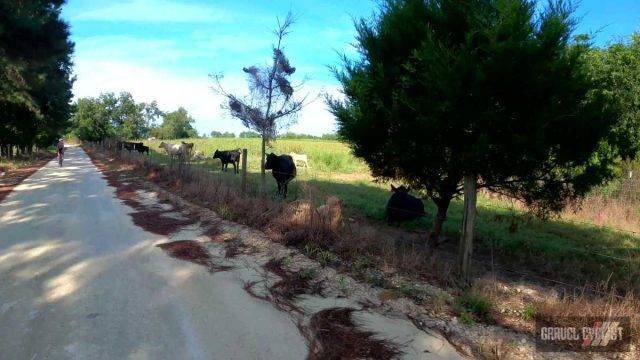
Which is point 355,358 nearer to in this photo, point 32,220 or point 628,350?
point 628,350

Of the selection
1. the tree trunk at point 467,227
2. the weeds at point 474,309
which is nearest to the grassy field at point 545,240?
the tree trunk at point 467,227

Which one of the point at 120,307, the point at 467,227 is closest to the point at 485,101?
the point at 467,227

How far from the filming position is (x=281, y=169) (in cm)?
1493

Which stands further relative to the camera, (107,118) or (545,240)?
(107,118)

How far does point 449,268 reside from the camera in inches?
259

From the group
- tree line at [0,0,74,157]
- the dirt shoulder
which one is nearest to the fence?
the dirt shoulder

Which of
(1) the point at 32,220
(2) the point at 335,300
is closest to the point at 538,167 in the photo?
(2) the point at 335,300

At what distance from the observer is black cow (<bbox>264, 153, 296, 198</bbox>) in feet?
47.0

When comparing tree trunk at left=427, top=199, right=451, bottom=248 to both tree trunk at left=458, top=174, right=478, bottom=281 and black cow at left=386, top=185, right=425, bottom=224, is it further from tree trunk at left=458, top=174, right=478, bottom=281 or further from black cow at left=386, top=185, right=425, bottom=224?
black cow at left=386, top=185, right=425, bottom=224

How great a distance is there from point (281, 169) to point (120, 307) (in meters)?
10.0

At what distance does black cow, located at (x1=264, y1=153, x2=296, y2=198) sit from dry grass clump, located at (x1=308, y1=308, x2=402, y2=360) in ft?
29.8

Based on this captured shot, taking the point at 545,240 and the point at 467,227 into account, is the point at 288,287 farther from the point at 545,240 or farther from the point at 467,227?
the point at 545,240

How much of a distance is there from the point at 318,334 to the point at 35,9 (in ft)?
50.6

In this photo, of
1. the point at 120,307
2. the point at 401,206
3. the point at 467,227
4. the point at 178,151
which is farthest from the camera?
the point at 178,151
